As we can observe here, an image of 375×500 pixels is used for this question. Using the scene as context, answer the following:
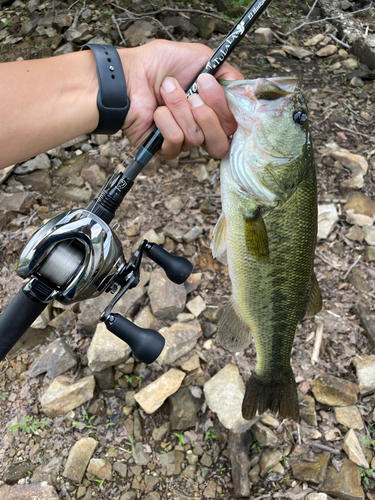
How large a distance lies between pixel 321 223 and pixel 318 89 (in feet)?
7.18

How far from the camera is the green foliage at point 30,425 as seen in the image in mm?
2752

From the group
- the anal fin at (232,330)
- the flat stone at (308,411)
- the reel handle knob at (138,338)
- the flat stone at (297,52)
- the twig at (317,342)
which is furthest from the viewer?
the flat stone at (297,52)

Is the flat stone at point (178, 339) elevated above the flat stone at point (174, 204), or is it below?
below

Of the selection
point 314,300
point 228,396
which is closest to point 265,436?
point 228,396

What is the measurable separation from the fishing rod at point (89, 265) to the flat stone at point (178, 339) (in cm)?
114

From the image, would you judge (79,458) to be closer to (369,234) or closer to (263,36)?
(369,234)

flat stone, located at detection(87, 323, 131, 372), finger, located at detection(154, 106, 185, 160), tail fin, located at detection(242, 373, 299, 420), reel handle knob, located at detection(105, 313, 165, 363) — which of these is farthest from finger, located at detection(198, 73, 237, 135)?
flat stone, located at detection(87, 323, 131, 372)

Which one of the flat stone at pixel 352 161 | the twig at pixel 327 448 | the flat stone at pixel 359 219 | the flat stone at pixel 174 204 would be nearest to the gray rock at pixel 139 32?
the flat stone at pixel 174 204

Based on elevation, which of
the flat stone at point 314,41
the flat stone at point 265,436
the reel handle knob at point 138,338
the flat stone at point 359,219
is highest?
the reel handle knob at point 138,338

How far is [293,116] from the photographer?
188 centimetres

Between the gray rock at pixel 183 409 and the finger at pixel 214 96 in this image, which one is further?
the gray rock at pixel 183 409

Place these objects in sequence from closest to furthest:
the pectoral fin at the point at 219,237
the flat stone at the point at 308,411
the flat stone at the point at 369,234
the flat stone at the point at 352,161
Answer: the pectoral fin at the point at 219,237, the flat stone at the point at 308,411, the flat stone at the point at 369,234, the flat stone at the point at 352,161

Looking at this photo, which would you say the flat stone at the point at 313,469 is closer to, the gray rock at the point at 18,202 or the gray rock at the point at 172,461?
the gray rock at the point at 172,461

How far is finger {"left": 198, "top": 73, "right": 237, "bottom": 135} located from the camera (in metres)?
1.91
